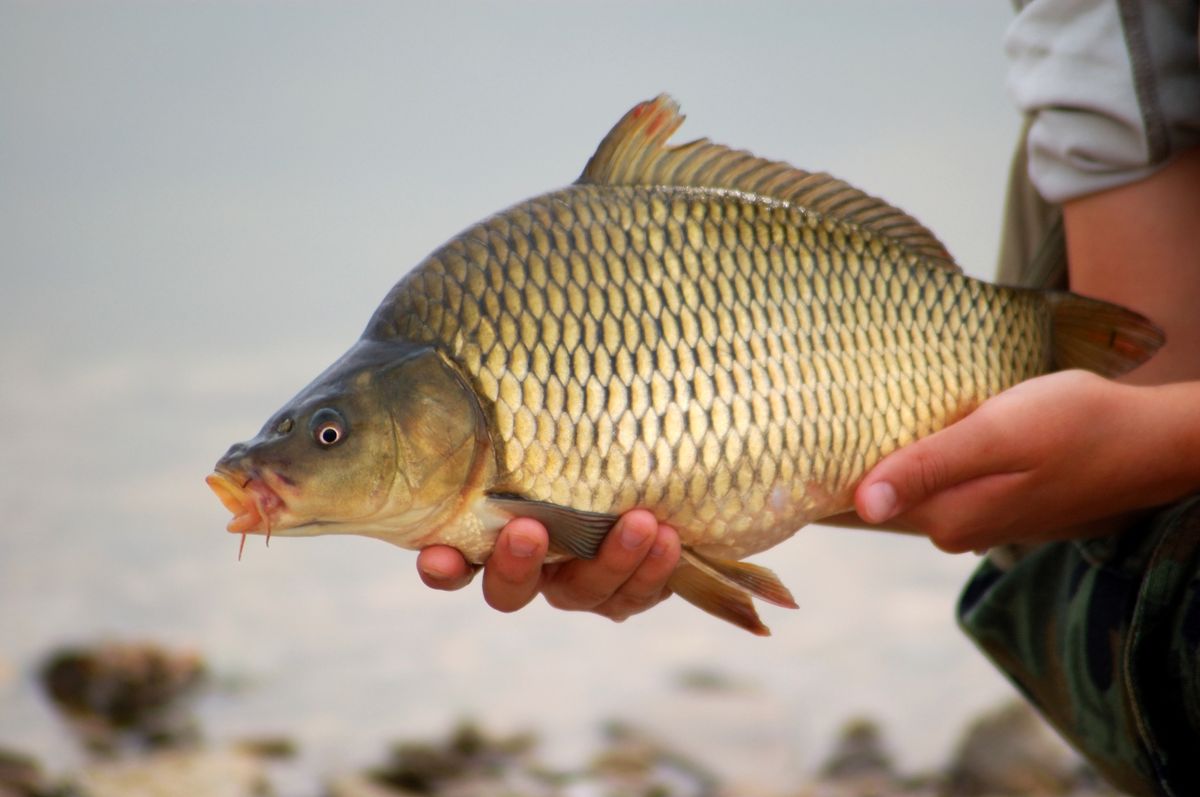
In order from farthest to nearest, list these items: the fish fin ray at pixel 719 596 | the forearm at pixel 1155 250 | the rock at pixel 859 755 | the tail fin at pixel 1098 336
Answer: the rock at pixel 859 755, the forearm at pixel 1155 250, the tail fin at pixel 1098 336, the fish fin ray at pixel 719 596

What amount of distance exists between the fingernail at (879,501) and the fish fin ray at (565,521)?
0.71 feet

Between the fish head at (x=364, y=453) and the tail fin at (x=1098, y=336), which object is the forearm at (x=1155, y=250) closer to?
the tail fin at (x=1098, y=336)

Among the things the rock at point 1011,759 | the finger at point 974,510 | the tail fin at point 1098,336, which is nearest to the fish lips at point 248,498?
the finger at point 974,510

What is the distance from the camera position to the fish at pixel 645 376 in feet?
2.83

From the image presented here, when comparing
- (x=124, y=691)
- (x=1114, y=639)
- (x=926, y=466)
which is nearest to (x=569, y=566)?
(x=926, y=466)

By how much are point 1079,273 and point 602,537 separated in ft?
2.22

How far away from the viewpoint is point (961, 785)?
260 centimetres

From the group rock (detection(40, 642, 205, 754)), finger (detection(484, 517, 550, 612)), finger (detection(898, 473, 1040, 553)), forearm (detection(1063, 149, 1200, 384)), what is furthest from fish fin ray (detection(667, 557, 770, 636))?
rock (detection(40, 642, 205, 754))

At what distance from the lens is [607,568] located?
37.0 inches

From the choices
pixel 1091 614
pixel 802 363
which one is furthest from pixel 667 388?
pixel 1091 614

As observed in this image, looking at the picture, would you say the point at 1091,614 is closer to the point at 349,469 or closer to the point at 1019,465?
the point at 1019,465

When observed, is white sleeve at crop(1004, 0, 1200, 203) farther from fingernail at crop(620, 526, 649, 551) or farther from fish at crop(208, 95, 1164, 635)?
fingernail at crop(620, 526, 649, 551)

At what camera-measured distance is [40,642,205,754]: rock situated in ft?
8.64

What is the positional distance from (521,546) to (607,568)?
9 centimetres
